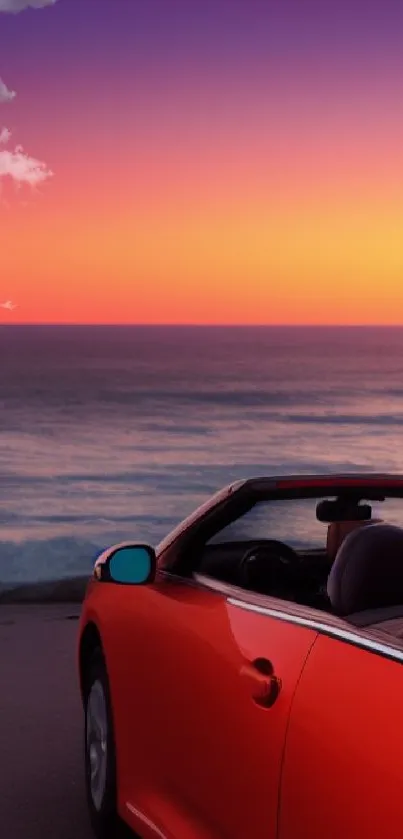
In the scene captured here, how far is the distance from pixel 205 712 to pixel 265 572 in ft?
2.22

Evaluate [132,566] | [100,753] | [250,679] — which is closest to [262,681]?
[250,679]

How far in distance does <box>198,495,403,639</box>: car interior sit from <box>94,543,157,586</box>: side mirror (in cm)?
19

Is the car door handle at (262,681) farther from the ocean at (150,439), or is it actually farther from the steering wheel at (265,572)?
the ocean at (150,439)

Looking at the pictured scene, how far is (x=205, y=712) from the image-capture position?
394cm

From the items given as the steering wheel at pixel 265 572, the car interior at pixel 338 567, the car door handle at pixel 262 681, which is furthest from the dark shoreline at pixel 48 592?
the car door handle at pixel 262 681

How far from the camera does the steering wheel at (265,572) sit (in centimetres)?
442

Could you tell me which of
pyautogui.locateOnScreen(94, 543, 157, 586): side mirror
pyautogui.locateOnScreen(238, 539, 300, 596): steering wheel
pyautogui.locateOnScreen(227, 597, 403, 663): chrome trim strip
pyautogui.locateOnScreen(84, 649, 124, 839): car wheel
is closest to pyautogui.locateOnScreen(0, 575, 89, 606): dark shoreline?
pyautogui.locateOnScreen(84, 649, 124, 839): car wheel

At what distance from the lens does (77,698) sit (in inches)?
308

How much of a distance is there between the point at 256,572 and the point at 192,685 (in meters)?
0.51

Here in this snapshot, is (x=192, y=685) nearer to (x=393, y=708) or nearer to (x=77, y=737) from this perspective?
(x=393, y=708)

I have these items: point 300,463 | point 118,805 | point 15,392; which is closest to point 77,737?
point 118,805

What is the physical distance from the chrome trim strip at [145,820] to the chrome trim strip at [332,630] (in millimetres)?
911

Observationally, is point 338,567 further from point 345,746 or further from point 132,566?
point 132,566

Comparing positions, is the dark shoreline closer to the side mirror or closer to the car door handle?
the side mirror
